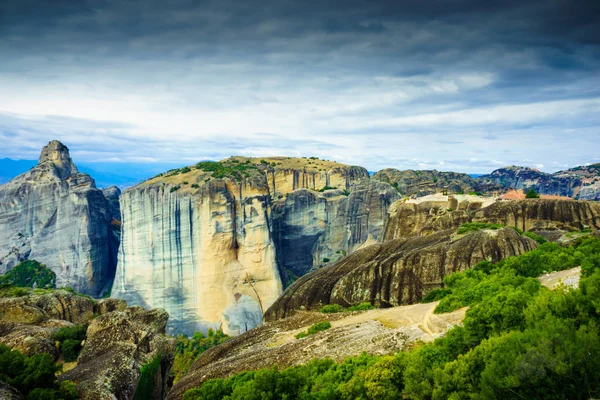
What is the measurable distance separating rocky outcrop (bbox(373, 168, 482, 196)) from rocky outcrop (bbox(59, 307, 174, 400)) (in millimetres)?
79126

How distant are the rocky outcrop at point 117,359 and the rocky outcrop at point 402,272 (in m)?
13.3

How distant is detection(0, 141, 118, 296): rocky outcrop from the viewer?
80750 mm

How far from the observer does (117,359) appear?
50.7ft

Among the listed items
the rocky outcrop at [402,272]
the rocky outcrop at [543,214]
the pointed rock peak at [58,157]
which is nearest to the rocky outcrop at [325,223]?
the rocky outcrop at [543,214]

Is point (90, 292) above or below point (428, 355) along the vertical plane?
below

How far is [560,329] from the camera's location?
37.5 ft

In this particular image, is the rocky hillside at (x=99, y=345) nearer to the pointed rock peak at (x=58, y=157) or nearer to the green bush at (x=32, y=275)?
the green bush at (x=32, y=275)

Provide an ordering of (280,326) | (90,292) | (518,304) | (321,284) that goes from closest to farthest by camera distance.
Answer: (518,304) → (280,326) → (321,284) → (90,292)

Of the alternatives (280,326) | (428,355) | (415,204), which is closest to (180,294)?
(415,204)

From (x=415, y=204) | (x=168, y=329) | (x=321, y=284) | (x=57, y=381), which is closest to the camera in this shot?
(x=57, y=381)

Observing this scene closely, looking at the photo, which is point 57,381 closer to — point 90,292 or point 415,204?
point 415,204

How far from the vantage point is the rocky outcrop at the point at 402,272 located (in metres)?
28.1

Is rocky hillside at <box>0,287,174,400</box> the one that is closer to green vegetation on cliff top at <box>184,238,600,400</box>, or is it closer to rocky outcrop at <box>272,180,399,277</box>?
green vegetation on cliff top at <box>184,238,600,400</box>

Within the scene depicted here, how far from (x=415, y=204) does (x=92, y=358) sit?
40393 mm
